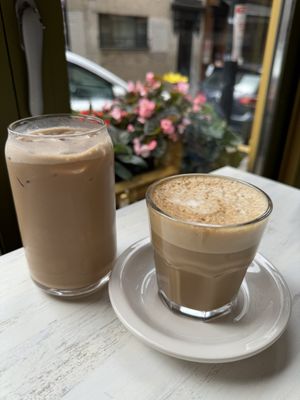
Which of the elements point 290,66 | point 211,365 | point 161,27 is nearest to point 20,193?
point 211,365

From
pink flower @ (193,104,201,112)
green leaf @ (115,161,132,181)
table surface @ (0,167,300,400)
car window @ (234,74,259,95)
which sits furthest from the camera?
car window @ (234,74,259,95)

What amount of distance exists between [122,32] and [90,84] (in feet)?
0.79

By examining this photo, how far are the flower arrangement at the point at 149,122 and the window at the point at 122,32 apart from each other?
0.75 ft

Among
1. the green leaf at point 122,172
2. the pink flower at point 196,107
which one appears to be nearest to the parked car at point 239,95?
the pink flower at point 196,107

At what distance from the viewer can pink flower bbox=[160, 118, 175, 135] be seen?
1140 mm

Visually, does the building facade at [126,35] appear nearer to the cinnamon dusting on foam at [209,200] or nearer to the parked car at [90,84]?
the parked car at [90,84]

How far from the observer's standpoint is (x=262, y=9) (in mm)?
1546

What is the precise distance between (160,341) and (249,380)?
0.12 meters

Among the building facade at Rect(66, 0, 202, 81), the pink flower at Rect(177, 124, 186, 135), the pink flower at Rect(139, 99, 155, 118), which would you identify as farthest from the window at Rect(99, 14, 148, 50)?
the pink flower at Rect(177, 124, 186, 135)

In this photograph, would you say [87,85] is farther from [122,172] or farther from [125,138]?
[122,172]

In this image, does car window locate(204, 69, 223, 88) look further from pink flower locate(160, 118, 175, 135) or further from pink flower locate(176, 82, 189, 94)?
pink flower locate(160, 118, 175, 135)

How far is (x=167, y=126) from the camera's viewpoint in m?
1.14

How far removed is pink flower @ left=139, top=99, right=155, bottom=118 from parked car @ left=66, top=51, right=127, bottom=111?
0.54ft

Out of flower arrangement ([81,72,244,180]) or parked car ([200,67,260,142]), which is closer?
flower arrangement ([81,72,244,180])
